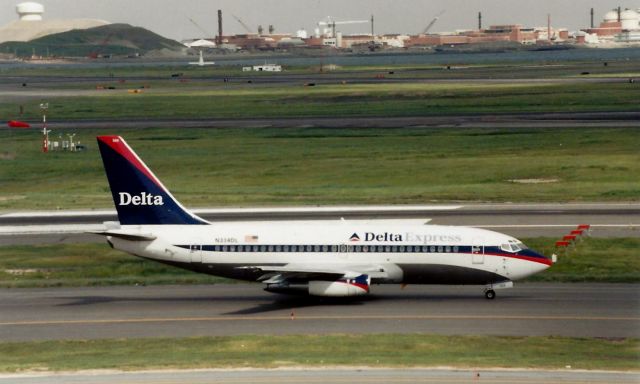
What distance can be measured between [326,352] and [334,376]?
4945mm

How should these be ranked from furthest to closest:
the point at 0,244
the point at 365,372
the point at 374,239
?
the point at 0,244, the point at 374,239, the point at 365,372

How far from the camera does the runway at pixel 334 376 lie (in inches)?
1458

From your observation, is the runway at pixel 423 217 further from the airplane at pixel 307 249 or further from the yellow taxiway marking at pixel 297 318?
the yellow taxiway marking at pixel 297 318

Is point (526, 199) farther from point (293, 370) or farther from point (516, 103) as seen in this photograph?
point (516, 103)

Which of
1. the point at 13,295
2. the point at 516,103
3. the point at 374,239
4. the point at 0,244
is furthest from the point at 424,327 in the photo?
the point at 516,103

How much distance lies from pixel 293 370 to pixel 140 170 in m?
20.2

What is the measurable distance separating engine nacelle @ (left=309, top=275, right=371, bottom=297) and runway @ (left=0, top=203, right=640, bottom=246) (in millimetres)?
20047

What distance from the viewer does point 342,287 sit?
52.7m

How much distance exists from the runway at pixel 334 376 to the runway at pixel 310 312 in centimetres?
804

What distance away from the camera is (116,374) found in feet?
128

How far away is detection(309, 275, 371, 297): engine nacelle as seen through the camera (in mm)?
52594

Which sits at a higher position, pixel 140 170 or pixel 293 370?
pixel 140 170

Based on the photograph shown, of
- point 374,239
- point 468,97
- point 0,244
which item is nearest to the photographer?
point 374,239

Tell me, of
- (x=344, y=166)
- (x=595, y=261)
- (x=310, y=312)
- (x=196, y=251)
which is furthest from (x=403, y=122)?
(x=310, y=312)
